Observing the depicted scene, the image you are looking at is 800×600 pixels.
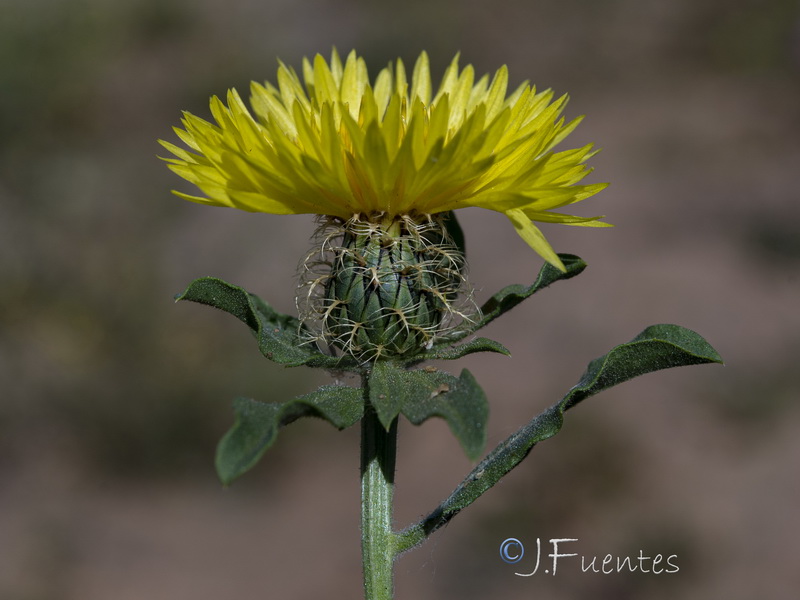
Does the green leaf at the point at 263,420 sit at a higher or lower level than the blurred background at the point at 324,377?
lower

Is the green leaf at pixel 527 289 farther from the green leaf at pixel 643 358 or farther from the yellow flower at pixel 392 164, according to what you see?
the green leaf at pixel 643 358

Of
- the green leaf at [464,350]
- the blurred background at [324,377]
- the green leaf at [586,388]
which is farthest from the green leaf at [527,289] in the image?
the blurred background at [324,377]

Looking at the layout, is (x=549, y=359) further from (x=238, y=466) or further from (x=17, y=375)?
(x=238, y=466)

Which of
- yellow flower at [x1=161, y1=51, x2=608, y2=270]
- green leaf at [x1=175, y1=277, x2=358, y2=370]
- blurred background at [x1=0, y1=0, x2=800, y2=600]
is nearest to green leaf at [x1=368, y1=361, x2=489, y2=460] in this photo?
green leaf at [x1=175, y1=277, x2=358, y2=370]

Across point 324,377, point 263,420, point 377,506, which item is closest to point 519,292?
point 377,506

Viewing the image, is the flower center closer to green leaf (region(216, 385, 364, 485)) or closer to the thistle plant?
the thistle plant

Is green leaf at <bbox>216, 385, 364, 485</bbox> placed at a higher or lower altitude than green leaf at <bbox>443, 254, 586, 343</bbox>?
lower

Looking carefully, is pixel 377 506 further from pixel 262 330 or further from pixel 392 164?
pixel 392 164
